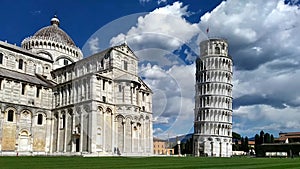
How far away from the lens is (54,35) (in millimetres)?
78688

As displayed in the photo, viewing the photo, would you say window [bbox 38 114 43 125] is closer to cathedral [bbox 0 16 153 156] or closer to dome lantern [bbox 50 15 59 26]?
cathedral [bbox 0 16 153 156]

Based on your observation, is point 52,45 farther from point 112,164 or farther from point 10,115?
point 112,164

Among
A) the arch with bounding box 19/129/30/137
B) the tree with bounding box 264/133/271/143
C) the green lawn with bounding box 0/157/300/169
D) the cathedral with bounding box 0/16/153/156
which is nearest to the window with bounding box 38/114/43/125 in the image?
the cathedral with bounding box 0/16/153/156

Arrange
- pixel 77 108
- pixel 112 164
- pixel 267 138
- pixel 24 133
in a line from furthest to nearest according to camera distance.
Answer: pixel 267 138 → pixel 24 133 → pixel 77 108 → pixel 112 164

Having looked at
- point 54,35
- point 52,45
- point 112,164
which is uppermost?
point 54,35

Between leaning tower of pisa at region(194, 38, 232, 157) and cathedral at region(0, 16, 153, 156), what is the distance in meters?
35.7

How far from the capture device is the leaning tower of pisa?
9669 centimetres

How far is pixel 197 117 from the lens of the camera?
334ft

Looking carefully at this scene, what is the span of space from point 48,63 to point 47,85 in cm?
935

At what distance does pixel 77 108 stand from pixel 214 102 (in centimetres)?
5302

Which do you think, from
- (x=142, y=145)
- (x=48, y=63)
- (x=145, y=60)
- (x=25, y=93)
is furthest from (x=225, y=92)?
(x=145, y=60)

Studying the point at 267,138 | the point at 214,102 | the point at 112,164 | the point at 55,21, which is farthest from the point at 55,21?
the point at 267,138

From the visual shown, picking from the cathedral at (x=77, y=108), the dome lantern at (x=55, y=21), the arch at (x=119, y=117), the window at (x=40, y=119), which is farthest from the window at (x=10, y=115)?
the dome lantern at (x=55, y=21)

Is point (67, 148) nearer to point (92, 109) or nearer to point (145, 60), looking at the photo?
point (92, 109)
